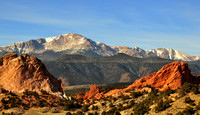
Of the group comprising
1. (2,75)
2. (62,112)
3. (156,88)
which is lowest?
(62,112)

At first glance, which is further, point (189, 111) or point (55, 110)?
point (55, 110)

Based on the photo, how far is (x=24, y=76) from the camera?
122 metres

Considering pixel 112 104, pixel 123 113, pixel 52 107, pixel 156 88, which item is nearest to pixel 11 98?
pixel 52 107

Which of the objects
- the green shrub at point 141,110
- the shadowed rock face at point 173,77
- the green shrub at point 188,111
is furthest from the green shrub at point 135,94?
the green shrub at point 188,111

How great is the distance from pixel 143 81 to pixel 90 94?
115 feet

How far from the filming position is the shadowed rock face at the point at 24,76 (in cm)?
12050

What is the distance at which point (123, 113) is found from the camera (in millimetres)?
90438

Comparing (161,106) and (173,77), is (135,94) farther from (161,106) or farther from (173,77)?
(161,106)

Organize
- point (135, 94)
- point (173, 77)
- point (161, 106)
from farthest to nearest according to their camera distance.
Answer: point (135, 94) < point (173, 77) < point (161, 106)

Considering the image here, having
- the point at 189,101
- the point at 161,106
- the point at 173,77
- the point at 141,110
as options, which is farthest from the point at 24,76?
the point at 189,101

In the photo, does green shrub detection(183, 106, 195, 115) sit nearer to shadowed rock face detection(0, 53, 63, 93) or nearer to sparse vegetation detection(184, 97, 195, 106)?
sparse vegetation detection(184, 97, 195, 106)

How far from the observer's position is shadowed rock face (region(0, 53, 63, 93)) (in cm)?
12050

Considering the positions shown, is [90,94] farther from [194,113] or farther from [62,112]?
[194,113]

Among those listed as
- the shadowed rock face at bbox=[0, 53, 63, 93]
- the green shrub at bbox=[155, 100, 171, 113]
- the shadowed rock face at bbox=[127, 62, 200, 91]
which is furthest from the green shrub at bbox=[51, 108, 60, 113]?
the green shrub at bbox=[155, 100, 171, 113]
